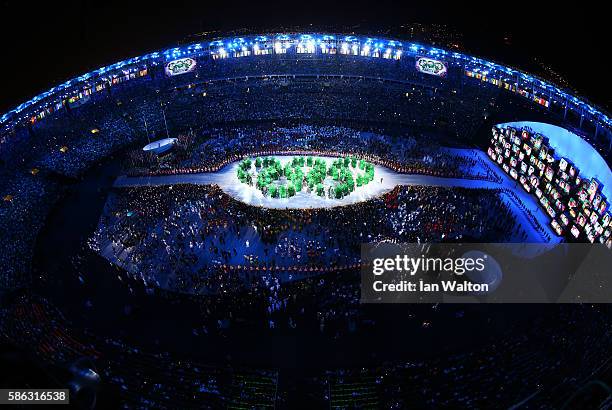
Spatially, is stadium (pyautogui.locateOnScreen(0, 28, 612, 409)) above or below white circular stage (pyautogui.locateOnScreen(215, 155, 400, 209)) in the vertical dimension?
Answer: below

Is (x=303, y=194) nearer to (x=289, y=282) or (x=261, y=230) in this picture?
(x=261, y=230)

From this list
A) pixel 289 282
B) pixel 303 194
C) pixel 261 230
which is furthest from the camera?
pixel 303 194

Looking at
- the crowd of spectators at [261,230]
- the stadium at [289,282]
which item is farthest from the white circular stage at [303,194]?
the crowd of spectators at [261,230]

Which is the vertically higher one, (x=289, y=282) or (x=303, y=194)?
(x=303, y=194)

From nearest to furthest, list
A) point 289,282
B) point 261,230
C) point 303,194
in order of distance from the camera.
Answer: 1. point 289,282
2. point 261,230
3. point 303,194

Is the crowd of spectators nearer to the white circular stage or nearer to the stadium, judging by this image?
the stadium

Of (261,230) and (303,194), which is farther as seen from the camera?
(303,194)

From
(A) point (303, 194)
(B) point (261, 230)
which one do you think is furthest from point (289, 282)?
(A) point (303, 194)

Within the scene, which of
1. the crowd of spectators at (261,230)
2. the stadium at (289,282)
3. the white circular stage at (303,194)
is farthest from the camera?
the white circular stage at (303,194)

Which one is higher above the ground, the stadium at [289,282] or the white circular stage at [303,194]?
the white circular stage at [303,194]

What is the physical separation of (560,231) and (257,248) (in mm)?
22549

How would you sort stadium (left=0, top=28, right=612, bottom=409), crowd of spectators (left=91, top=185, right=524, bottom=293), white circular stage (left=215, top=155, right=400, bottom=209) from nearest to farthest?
1. stadium (left=0, top=28, right=612, bottom=409)
2. crowd of spectators (left=91, top=185, right=524, bottom=293)
3. white circular stage (left=215, top=155, right=400, bottom=209)

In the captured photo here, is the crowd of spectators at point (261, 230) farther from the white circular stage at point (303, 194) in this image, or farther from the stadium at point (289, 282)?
the white circular stage at point (303, 194)

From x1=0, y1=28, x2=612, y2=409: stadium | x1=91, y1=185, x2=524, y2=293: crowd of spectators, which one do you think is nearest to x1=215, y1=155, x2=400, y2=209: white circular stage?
x1=0, y1=28, x2=612, y2=409: stadium
